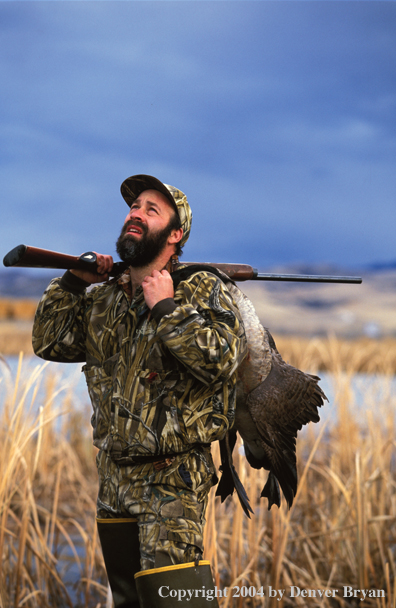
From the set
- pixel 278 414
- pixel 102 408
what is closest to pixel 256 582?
pixel 278 414

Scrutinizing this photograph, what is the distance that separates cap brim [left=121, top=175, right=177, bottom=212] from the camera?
2.83 m

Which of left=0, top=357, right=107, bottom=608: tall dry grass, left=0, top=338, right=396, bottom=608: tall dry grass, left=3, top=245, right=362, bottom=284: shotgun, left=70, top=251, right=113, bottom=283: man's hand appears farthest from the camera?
left=0, top=338, right=396, bottom=608: tall dry grass

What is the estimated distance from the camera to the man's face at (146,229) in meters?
2.74

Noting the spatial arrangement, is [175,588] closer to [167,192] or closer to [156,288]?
[156,288]

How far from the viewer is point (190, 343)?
238cm

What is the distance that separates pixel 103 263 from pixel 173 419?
84cm

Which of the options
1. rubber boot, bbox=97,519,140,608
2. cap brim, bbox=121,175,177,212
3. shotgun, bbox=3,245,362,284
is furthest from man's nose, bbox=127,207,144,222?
rubber boot, bbox=97,519,140,608

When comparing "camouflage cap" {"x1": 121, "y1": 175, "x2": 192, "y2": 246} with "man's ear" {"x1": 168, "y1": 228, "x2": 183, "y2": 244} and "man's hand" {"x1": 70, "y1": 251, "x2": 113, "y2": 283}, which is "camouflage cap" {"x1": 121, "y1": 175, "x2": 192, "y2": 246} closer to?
"man's ear" {"x1": 168, "y1": 228, "x2": 183, "y2": 244}

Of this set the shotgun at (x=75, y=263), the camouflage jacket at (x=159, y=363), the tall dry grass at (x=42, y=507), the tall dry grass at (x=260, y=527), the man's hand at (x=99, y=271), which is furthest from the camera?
the tall dry grass at (x=260, y=527)

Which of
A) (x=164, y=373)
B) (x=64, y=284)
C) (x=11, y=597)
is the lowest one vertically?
(x=11, y=597)

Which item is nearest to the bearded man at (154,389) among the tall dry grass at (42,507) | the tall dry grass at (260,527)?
the tall dry grass at (260,527)

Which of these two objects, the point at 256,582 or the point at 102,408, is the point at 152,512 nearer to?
the point at 102,408

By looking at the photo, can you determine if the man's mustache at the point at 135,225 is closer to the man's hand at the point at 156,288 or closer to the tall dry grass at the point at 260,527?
the man's hand at the point at 156,288

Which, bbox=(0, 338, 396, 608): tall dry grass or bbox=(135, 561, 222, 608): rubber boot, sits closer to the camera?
bbox=(135, 561, 222, 608): rubber boot
